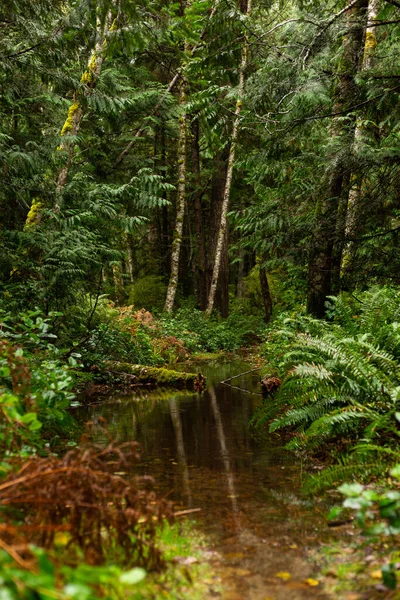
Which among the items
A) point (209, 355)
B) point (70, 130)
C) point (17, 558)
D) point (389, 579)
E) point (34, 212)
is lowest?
point (209, 355)

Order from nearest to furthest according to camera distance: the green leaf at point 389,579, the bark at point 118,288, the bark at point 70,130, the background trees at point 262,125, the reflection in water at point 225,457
→ the green leaf at point 389,579 → the reflection in water at point 225,457 → the background trees at point 262,125 → the bark at point 70,130 → the bark at point 118,288

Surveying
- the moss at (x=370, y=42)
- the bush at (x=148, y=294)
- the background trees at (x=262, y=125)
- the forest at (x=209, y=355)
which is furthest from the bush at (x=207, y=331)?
the moss at (x=370, y=42)

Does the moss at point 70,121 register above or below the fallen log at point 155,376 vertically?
above

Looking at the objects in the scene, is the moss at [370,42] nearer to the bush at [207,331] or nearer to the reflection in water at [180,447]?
the reflection in water at [180,447]

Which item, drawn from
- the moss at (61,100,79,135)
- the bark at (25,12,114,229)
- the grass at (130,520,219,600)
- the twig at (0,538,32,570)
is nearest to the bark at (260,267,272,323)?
the bark at (25,12,114,229)

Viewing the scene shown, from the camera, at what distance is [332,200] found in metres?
8.73

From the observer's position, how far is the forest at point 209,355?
2.34m

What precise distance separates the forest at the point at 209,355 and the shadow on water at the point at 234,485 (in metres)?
0.02

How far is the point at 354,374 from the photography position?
15.8 feet

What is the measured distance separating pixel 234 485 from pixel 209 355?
1192 cm

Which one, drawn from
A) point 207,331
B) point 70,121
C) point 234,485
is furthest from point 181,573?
point 207,331

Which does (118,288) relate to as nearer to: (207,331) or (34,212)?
(207,331)

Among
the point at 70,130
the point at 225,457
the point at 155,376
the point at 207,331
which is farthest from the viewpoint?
the point at 207,331

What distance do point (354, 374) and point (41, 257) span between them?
6.77 m
